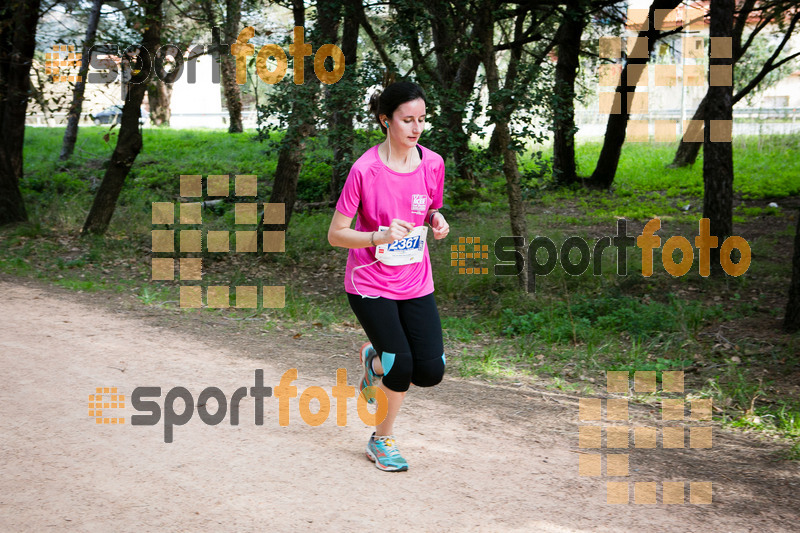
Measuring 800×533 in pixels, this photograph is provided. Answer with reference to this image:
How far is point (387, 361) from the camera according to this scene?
4.11 metres

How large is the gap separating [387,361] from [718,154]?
718cm

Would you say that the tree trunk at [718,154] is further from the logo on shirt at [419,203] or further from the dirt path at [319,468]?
the logo on shirt at [419,203]

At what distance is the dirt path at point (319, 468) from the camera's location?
3705mm

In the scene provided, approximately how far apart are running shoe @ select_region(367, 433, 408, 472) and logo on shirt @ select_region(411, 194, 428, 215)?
1.35m

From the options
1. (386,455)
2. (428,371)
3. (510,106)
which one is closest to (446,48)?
(510,106)

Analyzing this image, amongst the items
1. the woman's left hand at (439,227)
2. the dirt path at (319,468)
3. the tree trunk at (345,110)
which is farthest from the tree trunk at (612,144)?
the woman's left hand at (439,227)

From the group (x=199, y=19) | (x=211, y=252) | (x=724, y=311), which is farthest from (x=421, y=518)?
(x=199, y=19)

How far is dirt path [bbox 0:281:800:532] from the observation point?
146 inches

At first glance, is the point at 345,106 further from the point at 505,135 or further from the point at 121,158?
the point at 121,158

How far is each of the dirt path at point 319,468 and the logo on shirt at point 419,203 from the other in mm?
1524

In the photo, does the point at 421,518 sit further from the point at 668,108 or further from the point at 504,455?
the point at 668,108

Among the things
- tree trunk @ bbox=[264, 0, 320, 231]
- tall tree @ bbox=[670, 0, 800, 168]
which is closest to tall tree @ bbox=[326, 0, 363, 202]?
tree trunk @ bbox=[264, 0, 320, 231]

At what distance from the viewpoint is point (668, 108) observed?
2630 cm

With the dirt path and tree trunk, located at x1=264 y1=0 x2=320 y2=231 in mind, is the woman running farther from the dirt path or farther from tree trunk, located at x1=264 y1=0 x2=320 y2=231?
tree trunk, located at x1=264 y1=0 x2=320 y2=231
